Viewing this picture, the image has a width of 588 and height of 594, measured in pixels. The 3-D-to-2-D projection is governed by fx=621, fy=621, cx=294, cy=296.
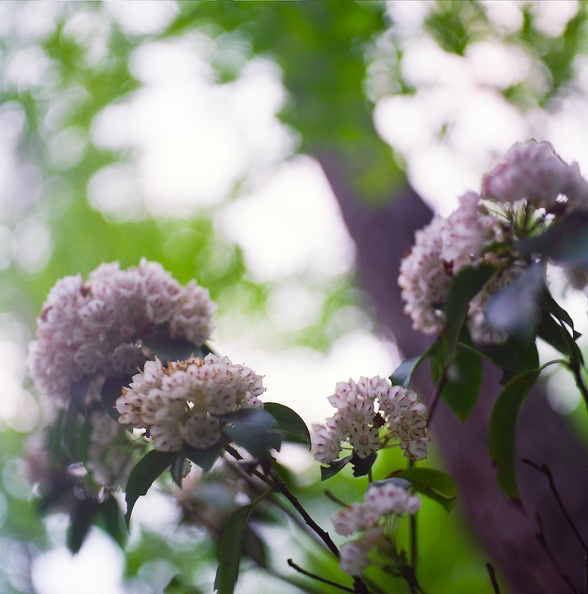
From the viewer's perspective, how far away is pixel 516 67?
2.53 meters

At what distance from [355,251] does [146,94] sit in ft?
3.86

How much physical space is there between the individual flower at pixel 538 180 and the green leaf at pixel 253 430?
1.14 feet

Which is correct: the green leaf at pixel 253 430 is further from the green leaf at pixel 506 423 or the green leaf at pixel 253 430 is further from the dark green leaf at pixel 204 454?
the green leaf at pixel 506 423

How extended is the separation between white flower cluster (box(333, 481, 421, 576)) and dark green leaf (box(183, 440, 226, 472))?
0.44 feet

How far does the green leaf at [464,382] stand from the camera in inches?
36.2

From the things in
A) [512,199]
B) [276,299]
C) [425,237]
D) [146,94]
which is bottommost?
[276,299]

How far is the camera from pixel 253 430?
1.98ft

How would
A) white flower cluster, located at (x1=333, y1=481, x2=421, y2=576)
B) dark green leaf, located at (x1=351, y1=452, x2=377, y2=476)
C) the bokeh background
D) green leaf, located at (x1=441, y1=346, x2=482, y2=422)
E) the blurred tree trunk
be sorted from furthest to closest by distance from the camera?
1. the bokeh background
2. the blurred tree trunk
3. green leaf, located at (x1=441, y1=346, x2=482, y2=422)
4. dark green leaf, located at (x1=351, y1=452, x2=377, y2=476)
5. white flower cluster, located at (x1=333, y1=481, x2=421, y2=576)

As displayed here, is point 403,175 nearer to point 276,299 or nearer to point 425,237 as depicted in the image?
point 425,237

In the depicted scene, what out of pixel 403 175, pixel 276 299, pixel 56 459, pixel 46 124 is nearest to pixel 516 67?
pixel 403 175

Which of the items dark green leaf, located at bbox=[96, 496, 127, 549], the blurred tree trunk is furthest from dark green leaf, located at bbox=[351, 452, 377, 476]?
the blurred tree trunk

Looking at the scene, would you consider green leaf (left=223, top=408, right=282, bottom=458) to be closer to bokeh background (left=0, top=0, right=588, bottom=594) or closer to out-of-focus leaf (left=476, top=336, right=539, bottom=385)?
out-of-focus leaf (left=476, top=336, right=539, bottom=385)

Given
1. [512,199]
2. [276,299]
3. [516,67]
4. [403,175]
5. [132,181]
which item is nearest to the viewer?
[512,199]

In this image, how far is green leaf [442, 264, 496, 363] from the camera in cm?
66
